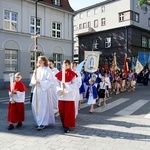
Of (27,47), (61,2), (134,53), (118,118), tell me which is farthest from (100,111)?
(134,53)

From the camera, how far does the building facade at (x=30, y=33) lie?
815 inches

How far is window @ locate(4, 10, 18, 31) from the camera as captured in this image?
20.9m

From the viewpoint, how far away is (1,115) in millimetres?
8352

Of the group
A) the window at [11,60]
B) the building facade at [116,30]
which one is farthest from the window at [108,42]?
the window at [11,60]

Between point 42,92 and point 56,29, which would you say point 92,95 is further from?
point 56,29

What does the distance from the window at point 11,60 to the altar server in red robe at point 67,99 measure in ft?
51.2

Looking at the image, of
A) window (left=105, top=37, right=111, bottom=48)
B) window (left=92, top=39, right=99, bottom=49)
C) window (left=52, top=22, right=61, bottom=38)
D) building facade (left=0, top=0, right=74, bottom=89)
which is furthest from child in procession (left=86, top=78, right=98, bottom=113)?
window (left=92, top=39, right=99, bottom=49)

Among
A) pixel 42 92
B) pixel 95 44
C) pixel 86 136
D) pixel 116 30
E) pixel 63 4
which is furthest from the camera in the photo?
pixel 95 44

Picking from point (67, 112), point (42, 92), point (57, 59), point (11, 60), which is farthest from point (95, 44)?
point (67, 112)

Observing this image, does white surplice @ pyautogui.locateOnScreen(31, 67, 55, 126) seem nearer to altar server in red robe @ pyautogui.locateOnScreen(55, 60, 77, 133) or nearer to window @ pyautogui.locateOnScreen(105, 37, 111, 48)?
altar server in red robe @ pyautogui.locateOnScreen(55, 60, 77, 133)

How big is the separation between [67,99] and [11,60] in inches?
632

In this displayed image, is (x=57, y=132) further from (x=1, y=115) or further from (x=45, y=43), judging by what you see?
(x=45, y=43)

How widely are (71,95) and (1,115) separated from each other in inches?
134

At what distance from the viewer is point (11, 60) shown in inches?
834
